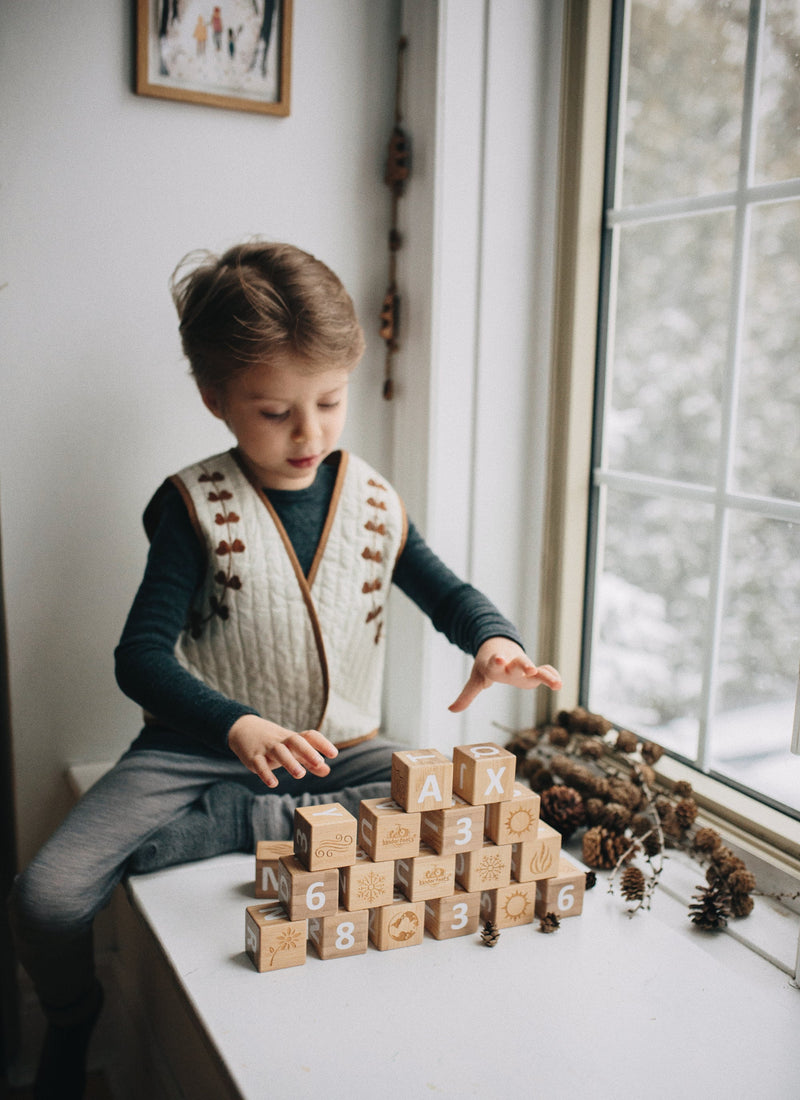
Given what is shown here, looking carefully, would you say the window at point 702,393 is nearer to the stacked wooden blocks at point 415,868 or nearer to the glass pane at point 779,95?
the glass pane at point 779,95

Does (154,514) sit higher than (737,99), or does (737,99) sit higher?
(737,99)

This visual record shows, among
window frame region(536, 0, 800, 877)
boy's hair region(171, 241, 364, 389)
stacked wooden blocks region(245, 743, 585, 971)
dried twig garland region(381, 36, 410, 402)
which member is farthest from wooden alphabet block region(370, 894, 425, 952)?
dried twig garland region(381, 36, 410, 402)

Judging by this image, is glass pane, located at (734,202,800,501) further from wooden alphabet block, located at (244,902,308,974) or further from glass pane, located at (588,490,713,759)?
wooden alphabet block, located at (244,902,308,974)

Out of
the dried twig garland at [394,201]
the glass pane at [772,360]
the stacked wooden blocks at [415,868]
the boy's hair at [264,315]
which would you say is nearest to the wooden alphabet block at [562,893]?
the stacked wooden blocks at [415,868]

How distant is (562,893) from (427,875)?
167 millimetres

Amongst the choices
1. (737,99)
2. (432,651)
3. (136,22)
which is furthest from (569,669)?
(136,22)

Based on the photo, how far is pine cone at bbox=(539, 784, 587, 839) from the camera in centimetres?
116

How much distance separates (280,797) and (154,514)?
405 millimetres

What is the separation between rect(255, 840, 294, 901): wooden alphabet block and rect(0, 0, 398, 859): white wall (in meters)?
0.50

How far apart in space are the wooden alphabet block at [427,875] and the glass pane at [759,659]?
0.47m

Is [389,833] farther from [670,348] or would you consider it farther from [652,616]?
[670,348]

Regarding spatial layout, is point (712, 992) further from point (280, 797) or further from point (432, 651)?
point (432, 651)

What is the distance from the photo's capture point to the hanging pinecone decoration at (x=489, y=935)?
941 mm

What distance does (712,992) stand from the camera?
0.89m
